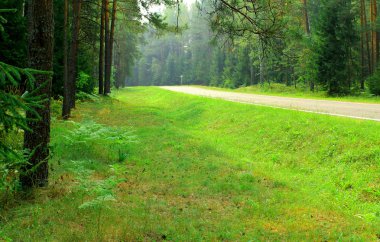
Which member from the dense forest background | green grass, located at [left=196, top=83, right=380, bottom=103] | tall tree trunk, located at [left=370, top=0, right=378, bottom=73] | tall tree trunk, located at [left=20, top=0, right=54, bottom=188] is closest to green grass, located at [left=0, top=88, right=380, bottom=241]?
tall tree trunk, located at [left=20, top=0, right=54, bottom=188]

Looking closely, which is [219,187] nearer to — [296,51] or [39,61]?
[39,61]

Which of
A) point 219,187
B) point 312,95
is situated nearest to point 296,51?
point 312,95

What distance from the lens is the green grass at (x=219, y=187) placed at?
5.35m

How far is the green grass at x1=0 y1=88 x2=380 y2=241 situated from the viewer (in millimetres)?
5352

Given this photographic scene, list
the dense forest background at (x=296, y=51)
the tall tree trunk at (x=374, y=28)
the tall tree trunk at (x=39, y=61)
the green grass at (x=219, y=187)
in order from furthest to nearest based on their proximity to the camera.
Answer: the tall tree trunk at (x=374, y=28) < the dense forest background at (x=296, y=51) < the tall tree trunk at (x=39, y=61) < the green grass at (x=219, y=187)

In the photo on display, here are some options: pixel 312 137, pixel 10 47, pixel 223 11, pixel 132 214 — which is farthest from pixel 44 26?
pixel 10 47

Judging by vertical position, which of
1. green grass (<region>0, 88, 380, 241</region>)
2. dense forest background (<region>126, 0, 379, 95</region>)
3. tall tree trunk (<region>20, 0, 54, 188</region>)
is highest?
dense forest background (<region>126, 0, 379, 95</region>)

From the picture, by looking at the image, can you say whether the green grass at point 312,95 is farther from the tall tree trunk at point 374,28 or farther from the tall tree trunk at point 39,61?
the tall tree trunk at point 39,61

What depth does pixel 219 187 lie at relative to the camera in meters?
7.86

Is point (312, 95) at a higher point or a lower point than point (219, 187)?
higher

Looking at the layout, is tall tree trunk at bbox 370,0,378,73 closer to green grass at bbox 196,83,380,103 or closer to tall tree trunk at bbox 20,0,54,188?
green grass at bbox 196,83,380,103

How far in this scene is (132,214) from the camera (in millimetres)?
5789

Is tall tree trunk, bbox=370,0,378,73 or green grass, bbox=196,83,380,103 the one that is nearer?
green grass, bbox=196,83,380,103

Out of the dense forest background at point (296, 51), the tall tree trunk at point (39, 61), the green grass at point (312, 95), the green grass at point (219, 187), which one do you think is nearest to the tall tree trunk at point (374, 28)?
the dense forest background at point (296, 51)
